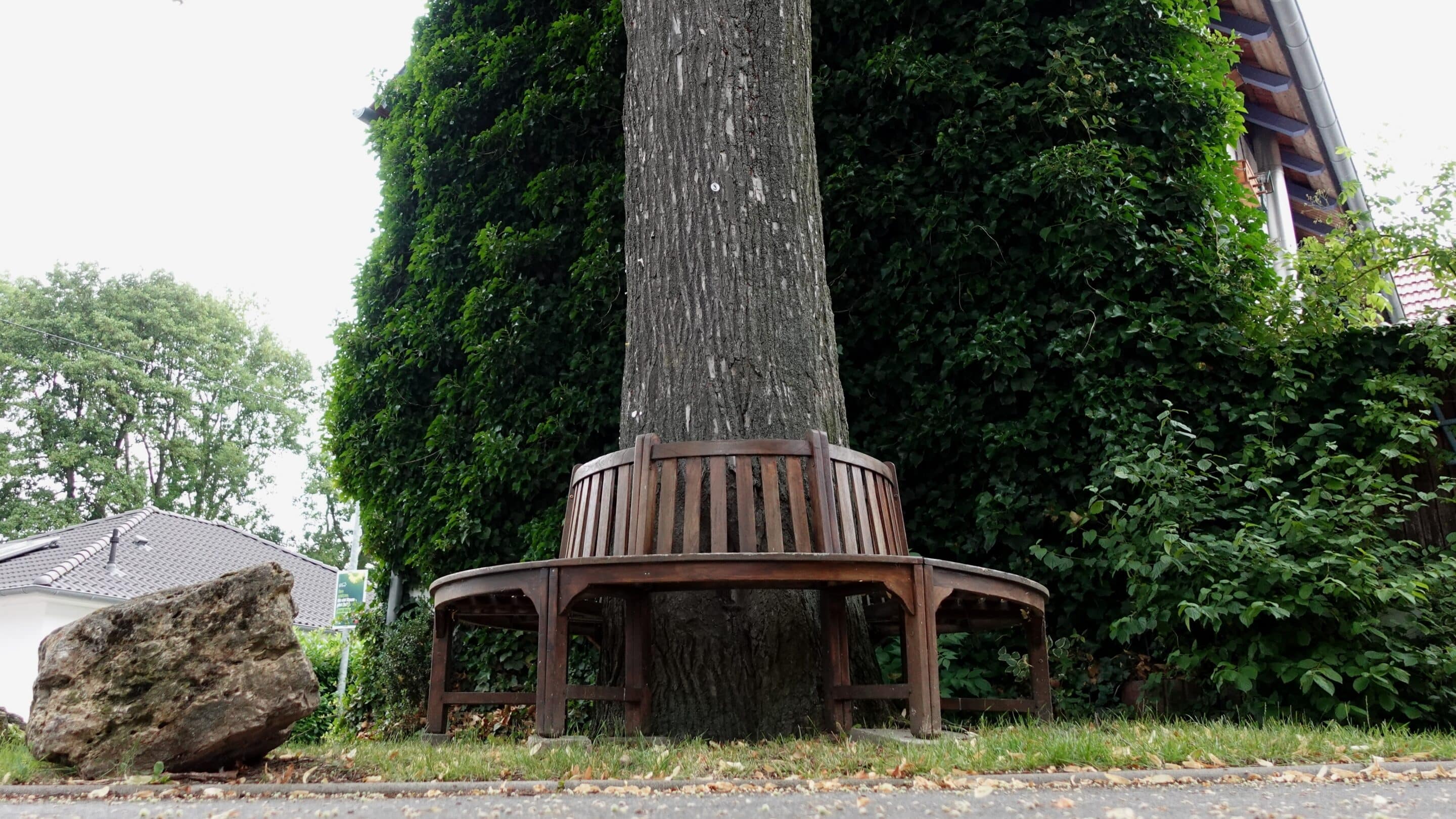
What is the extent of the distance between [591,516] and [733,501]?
0.51 metres

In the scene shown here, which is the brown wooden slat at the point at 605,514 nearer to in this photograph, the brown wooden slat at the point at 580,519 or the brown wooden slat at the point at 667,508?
the brown wooden slat at the point at 580,519

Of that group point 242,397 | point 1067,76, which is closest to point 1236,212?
point 1067,76

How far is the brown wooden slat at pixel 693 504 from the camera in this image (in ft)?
10.4

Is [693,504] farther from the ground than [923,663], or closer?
farther from the ground

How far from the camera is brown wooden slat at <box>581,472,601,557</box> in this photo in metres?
3.43

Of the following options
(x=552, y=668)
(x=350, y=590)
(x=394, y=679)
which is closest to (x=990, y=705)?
(x=552, y=668)

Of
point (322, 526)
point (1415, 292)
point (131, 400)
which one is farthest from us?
A: point (322, 526)

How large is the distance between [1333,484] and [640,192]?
316cm

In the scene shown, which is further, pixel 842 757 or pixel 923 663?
pixel 923 663

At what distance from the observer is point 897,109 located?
227 inches

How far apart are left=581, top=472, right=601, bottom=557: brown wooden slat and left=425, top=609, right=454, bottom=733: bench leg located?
2.11ft

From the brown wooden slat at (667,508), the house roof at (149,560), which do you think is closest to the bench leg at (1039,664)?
the brown wooden slat at (667,508)

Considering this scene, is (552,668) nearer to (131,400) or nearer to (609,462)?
(609,462)

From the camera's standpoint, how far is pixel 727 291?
12.7ft
